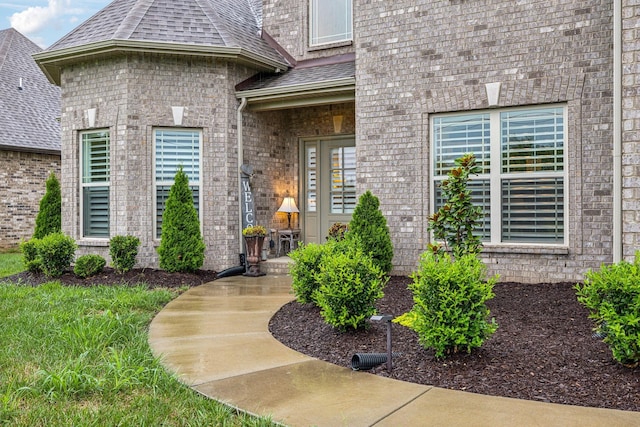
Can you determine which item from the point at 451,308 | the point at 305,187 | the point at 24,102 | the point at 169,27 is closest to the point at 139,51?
the point at 169,27

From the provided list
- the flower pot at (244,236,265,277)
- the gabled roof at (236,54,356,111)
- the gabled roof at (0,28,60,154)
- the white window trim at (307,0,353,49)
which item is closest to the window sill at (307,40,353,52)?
the white window trim at (307,0,353,49)

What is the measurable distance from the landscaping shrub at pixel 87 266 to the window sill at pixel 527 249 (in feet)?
18.8

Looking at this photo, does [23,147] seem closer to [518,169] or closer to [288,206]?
[288,206]

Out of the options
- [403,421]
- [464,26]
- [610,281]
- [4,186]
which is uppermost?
[464,26]

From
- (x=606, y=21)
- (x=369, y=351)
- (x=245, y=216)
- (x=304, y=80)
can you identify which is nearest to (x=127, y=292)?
(x=245, y=216)

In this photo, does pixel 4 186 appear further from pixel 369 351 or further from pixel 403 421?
pixel 403 421

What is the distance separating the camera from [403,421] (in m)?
2.94

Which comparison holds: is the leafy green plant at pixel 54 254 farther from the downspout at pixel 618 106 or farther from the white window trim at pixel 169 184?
the downspout at pixel 618 106

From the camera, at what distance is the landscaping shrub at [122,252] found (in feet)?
28.3

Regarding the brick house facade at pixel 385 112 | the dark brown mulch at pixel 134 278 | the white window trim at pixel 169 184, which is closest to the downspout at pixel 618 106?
the brick house facade at pixel 385 112

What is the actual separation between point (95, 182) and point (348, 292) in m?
6.78

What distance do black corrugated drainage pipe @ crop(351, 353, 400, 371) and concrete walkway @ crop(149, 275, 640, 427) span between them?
6 centimetres

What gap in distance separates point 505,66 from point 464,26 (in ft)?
2.74

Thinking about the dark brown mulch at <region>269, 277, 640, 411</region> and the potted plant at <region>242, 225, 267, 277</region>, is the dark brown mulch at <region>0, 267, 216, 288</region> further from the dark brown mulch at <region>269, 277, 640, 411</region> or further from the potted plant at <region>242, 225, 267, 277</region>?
the dark brown mulch at <region>269, 277, 640, 411</region>
